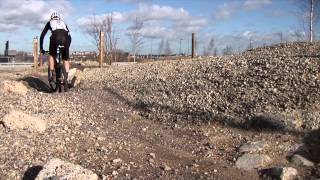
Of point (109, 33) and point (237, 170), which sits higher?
point (109, 33)

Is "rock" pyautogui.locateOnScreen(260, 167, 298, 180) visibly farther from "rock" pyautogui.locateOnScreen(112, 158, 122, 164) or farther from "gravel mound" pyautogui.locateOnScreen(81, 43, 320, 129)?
"rock" pyautogui.locateOnScreen(112, 158, 122, 164)

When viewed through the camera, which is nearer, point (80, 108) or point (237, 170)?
point (237, 170)

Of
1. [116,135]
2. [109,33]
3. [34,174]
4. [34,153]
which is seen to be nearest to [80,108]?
[116,135]

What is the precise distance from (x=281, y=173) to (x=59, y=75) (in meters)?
5.82

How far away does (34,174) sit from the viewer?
17.8 feet

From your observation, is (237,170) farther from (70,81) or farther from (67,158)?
(70,81)

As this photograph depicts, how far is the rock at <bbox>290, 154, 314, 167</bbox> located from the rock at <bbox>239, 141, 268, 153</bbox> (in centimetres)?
43

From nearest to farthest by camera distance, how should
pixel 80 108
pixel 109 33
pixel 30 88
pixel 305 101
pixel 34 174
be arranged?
1. pixel 34 174
2. pixel 305 101
3. pixel 80 108
4. pixel 30 88
5. pixel 109 33

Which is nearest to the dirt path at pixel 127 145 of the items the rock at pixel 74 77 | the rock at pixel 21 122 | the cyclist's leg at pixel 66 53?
the rock at pixel 21 122

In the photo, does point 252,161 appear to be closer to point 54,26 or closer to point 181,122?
point 181,122

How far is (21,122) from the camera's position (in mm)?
6711

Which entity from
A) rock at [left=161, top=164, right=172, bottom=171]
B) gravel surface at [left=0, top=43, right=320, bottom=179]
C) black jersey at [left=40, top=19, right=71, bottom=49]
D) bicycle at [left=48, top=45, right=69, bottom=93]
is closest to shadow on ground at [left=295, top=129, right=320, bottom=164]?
gravel surface at [left=0, top=43, right=320, bottom=179]

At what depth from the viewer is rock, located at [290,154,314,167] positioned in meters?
5.83

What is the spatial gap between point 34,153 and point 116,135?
1.31m
